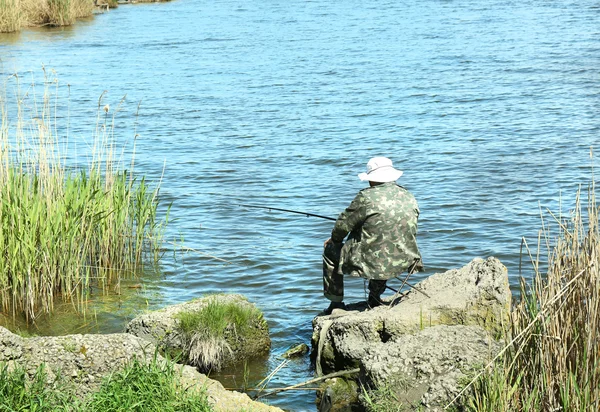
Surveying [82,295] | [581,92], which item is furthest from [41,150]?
[581,92]

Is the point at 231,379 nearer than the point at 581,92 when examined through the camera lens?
Yes

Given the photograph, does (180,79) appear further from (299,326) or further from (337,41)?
(299,326)

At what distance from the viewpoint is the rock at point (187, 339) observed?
7582 mm

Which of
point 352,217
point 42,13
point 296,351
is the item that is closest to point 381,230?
point 352,217

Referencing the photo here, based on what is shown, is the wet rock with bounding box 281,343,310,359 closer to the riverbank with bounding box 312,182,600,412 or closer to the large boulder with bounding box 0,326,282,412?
the riverbank with bounding box 312,182,600,412

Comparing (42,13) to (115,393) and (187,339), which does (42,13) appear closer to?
(187,339)

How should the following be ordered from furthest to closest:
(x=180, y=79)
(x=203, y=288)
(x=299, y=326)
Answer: (x=180, y=79) < (x=203, y=288) < (x=299, y=326)

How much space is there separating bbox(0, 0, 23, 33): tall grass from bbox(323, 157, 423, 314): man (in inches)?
1115

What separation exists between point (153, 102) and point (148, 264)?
11.1 m

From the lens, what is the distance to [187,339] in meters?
7.58

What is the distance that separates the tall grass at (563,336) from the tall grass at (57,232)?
4.62 m

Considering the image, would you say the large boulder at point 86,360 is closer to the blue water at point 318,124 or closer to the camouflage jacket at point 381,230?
the blue water at point 318,124

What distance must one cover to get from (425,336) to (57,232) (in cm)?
368

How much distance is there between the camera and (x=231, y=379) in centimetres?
756
